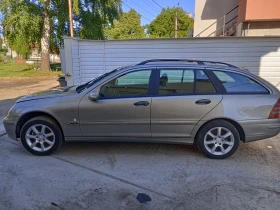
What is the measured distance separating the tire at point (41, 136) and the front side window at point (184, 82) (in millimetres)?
1855

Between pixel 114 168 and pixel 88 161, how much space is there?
50 cm

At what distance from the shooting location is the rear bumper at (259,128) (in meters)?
3.83

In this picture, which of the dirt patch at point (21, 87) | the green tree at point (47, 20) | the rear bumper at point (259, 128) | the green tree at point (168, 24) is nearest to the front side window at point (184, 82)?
the rear bumper at point (259, 128)

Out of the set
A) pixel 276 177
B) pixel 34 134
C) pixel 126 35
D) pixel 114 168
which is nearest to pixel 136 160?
pixel 114 168

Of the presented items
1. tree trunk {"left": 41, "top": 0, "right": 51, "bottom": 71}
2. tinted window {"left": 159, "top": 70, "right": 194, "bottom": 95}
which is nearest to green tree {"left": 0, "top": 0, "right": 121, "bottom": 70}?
tree trunk {"left": 41, "top": 0, "right": 51, "bottom": 71}

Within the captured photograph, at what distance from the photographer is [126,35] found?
4784 centimetres

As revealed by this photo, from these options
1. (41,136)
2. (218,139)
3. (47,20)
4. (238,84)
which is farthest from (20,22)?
(218,139)

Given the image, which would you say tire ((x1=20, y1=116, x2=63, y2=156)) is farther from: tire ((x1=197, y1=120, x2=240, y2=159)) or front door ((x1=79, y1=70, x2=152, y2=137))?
tire ((x1=197, y1=120, x2=240, y2=159))

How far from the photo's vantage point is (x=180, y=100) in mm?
3812

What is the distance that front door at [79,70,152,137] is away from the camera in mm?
3855

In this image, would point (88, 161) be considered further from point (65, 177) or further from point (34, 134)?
point (34, 134)

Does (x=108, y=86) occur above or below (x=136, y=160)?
above

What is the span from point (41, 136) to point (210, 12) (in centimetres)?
1442

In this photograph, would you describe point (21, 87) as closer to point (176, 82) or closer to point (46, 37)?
point (46, 37)
